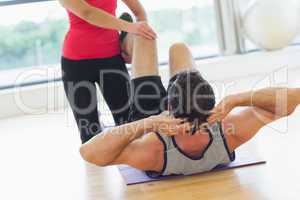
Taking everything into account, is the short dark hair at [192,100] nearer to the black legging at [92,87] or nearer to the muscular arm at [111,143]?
the muscular arm at [111,143]

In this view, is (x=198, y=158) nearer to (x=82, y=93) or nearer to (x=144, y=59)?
(x=144, y=59)

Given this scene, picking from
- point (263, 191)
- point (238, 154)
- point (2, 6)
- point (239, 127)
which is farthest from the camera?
point (2, 6)

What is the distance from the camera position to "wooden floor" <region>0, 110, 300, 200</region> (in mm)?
2037

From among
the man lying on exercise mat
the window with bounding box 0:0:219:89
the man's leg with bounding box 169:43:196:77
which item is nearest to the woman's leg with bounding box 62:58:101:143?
the man's leg with bounding box 169:43:196:77

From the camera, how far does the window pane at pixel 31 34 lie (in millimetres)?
4266

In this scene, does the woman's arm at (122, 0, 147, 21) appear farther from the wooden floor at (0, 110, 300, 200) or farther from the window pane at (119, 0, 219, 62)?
the window pane at (119, 0, 219, 62)

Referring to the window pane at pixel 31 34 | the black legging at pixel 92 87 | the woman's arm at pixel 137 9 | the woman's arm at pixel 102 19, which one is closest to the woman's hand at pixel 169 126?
the woman's arm at pixel 102 19

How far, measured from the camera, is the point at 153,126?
6.70 feet

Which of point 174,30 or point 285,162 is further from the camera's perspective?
point 174,30

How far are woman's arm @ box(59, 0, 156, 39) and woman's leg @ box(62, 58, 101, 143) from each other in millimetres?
292

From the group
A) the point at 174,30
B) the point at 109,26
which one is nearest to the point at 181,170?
the point at 109,26

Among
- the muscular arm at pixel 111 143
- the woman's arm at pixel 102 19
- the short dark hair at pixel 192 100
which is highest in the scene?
the woman's arm at pixel 102 19

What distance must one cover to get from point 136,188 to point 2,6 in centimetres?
266

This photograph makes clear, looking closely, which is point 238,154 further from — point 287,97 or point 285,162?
point 287,97
